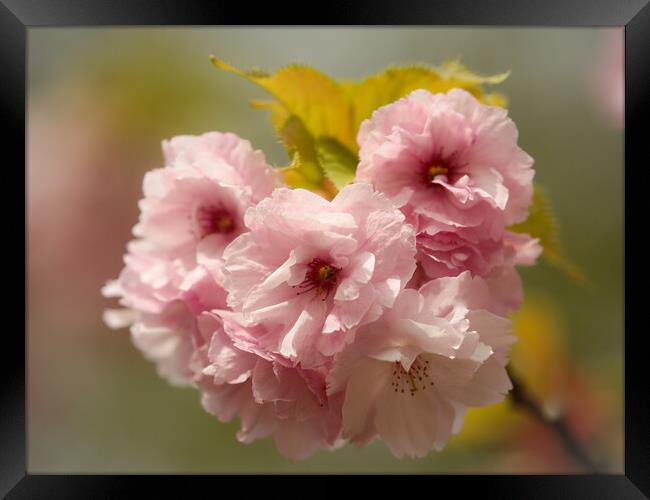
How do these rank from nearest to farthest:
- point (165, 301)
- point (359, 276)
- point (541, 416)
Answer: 1. point (359, 276)
2. point (165, 301)
3. point (541, 416)

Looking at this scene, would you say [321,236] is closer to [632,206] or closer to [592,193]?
[632,206]

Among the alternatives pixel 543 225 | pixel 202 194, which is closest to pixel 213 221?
pixel 202 194

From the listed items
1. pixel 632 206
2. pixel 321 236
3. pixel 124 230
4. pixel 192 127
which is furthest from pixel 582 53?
pixel 321 236

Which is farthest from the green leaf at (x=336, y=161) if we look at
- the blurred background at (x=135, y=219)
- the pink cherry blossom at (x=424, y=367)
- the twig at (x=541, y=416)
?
the blurred background at (x=135, y=219)

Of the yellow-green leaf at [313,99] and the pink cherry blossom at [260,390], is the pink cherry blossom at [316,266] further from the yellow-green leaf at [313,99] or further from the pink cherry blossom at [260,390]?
the yellow-green leaf at [313,99]

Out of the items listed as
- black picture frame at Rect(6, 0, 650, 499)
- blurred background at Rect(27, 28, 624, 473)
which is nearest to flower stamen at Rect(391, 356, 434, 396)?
black picture frame at Rect(6, 0, 650, 499)

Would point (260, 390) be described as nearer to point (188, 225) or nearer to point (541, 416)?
point (188, 225)

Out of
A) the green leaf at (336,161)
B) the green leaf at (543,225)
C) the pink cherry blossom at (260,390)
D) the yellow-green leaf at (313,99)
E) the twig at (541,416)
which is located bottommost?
the twig at (541,416)

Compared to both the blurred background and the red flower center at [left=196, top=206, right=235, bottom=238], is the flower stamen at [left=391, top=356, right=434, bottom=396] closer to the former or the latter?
the red flower center at [left=196, top=206, right=235, bottom=238]
